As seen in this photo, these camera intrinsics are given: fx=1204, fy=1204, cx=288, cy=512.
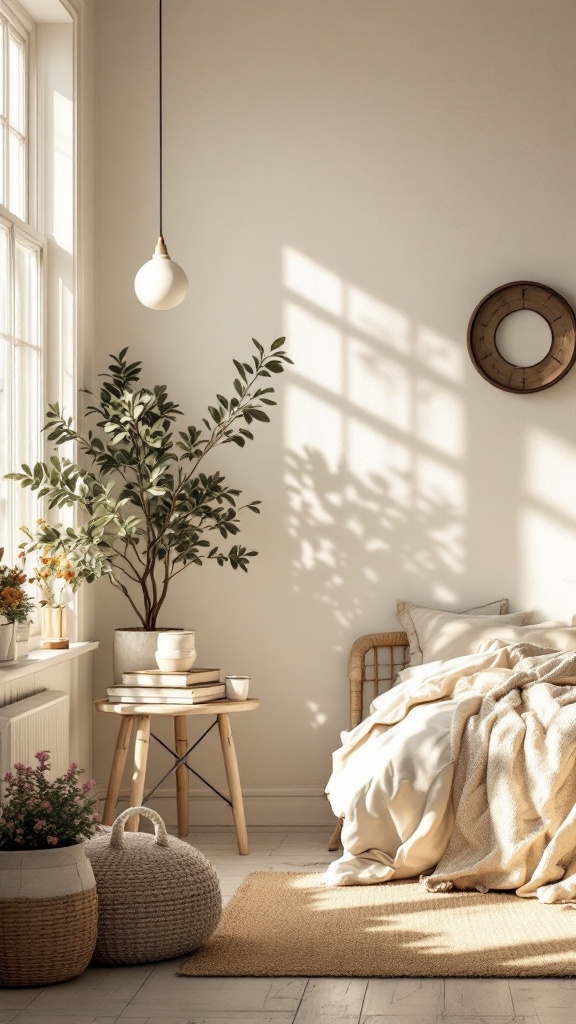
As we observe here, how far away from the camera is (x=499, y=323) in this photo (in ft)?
18.4

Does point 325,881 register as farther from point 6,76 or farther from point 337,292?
point 6,76

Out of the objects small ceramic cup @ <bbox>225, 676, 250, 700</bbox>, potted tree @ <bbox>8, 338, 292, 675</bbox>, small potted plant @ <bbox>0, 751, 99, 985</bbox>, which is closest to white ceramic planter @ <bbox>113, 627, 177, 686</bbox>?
A: potted tree @ <bbox>8, 338, 292, 675</bbox>

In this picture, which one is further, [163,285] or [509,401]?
[509,401]

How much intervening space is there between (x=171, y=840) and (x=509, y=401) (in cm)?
283

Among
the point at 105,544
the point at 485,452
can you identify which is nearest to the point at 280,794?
the point at 105,544

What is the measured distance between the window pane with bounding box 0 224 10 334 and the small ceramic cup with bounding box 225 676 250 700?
1701mm

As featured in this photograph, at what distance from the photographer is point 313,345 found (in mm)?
5680

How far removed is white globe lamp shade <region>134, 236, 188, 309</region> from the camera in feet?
15.5

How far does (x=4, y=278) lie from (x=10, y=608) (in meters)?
1.50

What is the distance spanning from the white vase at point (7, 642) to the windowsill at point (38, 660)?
2 centimetres

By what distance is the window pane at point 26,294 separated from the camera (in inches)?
198

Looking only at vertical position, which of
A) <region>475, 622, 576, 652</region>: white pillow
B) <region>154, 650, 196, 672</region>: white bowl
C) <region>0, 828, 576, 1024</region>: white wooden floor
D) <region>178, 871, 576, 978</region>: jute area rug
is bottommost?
<region>0, 828, 576, 1024</region>: white wooden floor

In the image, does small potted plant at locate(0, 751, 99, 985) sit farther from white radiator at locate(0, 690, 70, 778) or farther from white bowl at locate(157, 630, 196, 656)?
white bowl at locate(157, 630, 196, 656)

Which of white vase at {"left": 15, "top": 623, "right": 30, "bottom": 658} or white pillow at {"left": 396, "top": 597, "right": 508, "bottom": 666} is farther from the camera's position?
white pillow at {"left": 396, "top": 597, "right": 508, "bottom": 666}
